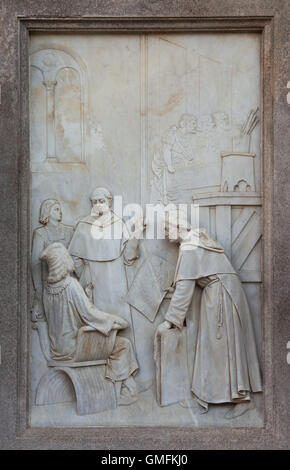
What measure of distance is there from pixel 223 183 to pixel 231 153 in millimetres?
295

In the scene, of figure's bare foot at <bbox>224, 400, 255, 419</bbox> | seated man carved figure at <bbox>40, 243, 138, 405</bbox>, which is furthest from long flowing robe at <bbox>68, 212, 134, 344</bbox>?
figure's bare foot at <bbox>224, 400, 255, 419</bbox>

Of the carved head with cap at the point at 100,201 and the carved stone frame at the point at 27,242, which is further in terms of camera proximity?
the carved head with cap at the point at 100,201

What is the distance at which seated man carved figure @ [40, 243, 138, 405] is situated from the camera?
7.61m

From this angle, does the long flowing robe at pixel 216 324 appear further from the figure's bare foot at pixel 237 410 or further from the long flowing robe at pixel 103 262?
the long flowing robe at pixel 103 262

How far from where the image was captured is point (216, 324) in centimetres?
759

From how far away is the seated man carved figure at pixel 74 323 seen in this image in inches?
300

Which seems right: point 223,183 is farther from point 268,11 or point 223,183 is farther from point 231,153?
point 268,11

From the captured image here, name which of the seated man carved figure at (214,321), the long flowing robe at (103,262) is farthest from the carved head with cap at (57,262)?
the seated man carved figure at (214,321)

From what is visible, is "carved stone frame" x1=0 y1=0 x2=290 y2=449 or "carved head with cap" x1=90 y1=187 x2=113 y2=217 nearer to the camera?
"carved stone frame" x1=0 y1=0 x2=290 y2=449

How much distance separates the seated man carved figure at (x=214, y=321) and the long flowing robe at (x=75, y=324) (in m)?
0.35

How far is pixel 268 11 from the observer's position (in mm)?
7574

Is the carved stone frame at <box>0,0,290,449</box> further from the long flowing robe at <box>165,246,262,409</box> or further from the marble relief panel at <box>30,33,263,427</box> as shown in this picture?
the long flowing robe at <box>165,246,262,409</box>

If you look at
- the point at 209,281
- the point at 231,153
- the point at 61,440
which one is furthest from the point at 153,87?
the point at 61,440

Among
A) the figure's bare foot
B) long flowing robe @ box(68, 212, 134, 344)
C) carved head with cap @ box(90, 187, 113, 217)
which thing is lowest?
the figure's bare foot
